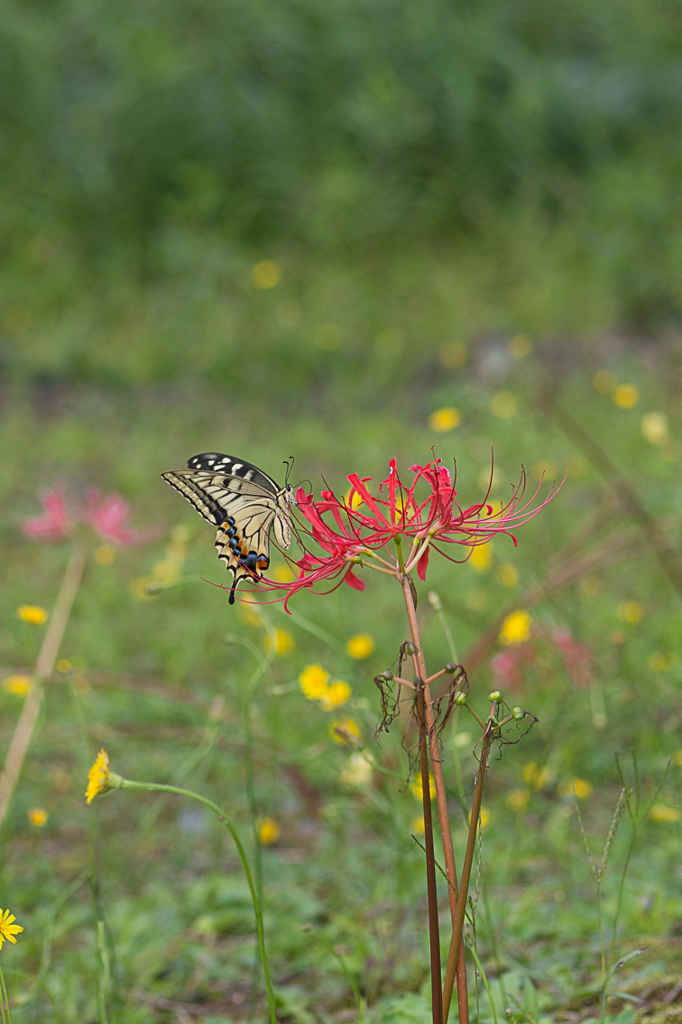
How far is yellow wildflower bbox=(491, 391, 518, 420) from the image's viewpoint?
3252 millimetres

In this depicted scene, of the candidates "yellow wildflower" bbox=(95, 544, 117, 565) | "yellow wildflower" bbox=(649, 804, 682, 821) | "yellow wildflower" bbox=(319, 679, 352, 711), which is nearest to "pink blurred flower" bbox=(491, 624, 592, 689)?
"yellow wildflower" bbox=(649, 804, 682, 821)

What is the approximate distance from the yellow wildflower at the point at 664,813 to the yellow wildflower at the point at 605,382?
3279 millimetres

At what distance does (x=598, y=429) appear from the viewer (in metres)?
4.53

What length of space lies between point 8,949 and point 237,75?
7359mm

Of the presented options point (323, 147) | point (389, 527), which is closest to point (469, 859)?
point (389, 527)

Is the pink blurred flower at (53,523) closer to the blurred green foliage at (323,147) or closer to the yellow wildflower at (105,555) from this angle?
the yellow wildflower at (105,555)

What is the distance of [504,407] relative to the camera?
351 centimetres

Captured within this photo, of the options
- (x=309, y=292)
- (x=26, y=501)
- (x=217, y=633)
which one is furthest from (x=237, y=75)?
(x=217, y=633)

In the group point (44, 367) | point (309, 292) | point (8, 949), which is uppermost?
point (309, 292)

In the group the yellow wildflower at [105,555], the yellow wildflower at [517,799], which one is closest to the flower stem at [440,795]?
the yellow wildflower at [517,799]

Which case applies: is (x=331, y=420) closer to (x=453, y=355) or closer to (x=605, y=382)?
(x=453, y=355)

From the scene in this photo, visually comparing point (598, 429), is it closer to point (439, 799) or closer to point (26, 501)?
point (26, 501)

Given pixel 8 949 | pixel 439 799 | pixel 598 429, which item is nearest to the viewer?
pixel 439 799

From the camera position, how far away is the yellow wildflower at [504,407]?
3.25m
